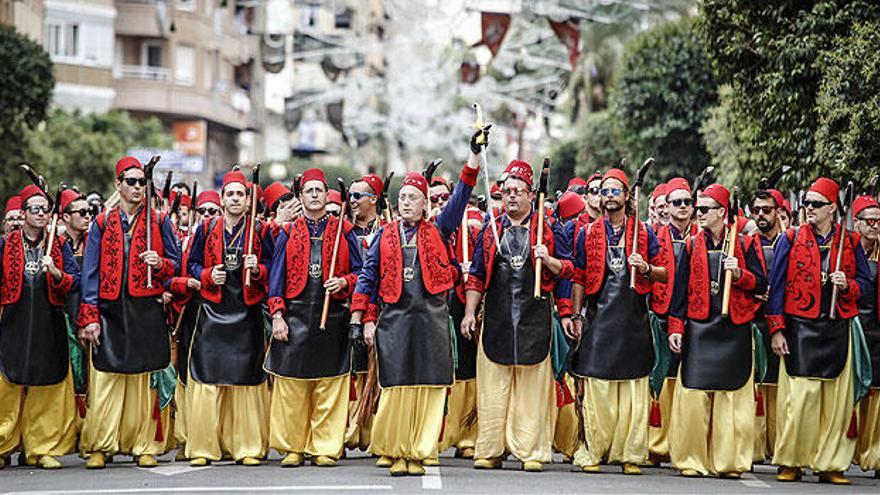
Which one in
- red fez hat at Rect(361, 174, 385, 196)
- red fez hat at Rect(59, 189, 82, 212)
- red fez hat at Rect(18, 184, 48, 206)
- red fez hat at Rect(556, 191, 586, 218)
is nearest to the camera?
red fez hat at Rect(18, 184, 48, 206)

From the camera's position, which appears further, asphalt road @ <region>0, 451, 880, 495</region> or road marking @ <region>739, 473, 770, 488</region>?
road marking @ <region>739, 473, 770, 488</region>

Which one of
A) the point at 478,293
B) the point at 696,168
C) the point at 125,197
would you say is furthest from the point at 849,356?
the point at 696,168

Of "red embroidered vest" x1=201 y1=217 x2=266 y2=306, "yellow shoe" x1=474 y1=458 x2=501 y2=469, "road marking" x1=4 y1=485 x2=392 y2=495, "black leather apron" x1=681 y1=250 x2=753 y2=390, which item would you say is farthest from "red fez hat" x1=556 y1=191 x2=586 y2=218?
"road marking" x1=4 y1=485 x2=392 y2=495

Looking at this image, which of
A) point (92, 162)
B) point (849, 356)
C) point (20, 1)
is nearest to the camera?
point (849, 356)

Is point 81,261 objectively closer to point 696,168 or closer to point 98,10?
point 696,168

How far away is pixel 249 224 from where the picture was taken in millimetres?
13375

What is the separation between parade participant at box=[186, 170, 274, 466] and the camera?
1329cm

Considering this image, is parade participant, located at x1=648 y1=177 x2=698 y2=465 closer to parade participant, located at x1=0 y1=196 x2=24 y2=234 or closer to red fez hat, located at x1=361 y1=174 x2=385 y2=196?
red fez hat, located at x1=361 y1=174 x2=385 y2=196

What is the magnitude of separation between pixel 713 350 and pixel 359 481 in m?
2.97

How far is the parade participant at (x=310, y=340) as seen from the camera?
1316 centimetres

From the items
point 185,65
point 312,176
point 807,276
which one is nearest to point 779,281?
point 807,276

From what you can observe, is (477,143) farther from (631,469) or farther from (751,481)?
(751,481)

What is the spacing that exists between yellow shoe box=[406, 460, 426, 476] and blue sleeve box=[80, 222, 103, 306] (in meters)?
2.80

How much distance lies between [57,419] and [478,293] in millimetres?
3544
